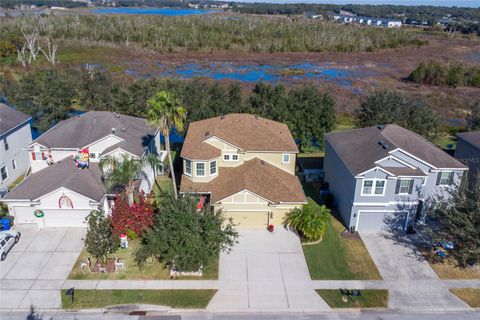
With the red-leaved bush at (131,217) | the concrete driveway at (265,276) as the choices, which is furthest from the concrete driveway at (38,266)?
the concrete driveway at (265,276)

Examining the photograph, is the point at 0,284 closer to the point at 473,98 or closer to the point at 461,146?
the point at 461,146

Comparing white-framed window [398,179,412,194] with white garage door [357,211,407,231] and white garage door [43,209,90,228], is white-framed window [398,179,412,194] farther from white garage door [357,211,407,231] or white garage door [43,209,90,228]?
white garage door [43,209,90,228]

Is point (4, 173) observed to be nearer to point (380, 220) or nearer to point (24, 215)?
point (24, 215)

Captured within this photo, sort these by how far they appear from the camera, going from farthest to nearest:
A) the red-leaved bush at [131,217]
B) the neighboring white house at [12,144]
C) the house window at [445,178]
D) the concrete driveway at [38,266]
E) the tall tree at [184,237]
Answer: the neighboring white house at [12,144]
the house window at [445,178]
the red-leaved bush at [131,217]
the tall tree at [184,237]
the concrete driveway at [38,266]

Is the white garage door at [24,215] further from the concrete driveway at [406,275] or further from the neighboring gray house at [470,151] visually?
the neighboring gray house at [470,151]

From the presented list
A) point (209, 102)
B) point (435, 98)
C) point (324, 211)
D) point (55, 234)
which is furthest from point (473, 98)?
point (55, 234)
